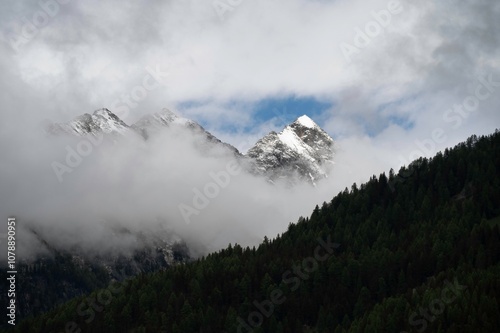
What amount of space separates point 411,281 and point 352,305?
1694 centimetres

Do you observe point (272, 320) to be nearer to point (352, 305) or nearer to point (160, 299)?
point (352, 305)

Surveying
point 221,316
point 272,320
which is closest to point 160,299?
Result: point 221,316

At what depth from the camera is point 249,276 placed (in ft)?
651

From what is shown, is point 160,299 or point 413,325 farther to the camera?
point 160,299

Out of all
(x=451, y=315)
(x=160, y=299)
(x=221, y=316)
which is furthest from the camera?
(x=160, y=299)
